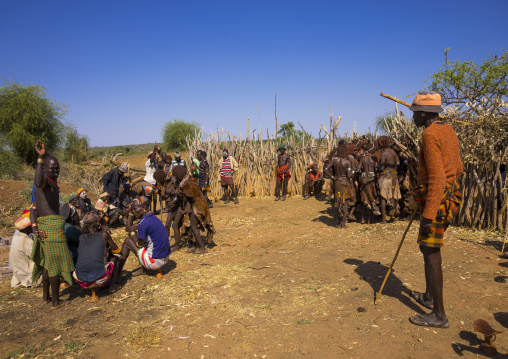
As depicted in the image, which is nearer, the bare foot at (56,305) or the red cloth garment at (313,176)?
the bare foot at (56,305)

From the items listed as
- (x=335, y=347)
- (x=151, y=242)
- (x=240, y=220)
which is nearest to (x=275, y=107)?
(x=240, y=220)

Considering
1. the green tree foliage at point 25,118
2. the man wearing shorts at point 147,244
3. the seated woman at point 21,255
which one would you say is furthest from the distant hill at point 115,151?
the man wearing shorts at point 147,244

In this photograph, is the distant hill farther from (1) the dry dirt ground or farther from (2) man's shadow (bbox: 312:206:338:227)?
(1) the dry dirt ground

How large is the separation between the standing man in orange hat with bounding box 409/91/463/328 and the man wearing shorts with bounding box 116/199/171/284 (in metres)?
3.37

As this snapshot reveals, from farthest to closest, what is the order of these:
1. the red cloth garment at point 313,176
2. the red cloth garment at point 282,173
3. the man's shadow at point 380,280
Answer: the red cloth garment at point 313,176, the red cloth garment at point 282,173, the man's shadow at point 380,280

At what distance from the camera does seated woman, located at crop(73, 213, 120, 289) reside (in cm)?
402

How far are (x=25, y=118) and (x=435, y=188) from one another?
21435 mm

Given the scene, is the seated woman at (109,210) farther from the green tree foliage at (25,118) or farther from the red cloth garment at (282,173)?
the green tree foliage at (25,118)

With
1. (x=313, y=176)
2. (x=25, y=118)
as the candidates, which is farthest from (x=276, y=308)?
(x=25, y=118)

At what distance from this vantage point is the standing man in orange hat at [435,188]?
9.43 feet

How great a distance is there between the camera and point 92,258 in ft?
13.3

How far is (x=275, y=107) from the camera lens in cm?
1167

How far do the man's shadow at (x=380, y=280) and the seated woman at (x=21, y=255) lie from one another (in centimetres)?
474

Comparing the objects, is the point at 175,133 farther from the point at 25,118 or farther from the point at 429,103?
the point at 429,103
